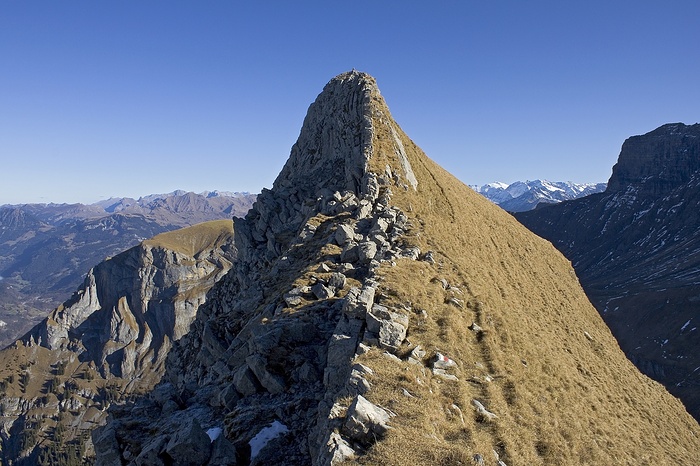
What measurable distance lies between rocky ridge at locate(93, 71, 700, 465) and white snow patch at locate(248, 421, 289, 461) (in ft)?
0.21

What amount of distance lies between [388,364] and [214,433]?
27.4 ft

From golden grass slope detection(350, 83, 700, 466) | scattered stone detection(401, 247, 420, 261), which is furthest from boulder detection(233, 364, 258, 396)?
scattered stone detection(401, 247, 420, 261)

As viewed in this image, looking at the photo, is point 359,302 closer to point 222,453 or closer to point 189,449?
point 222,453

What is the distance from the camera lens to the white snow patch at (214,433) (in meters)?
17.7

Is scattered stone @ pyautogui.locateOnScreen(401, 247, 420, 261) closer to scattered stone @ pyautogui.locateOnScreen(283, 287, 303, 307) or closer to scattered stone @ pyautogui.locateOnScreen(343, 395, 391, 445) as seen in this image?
scattered stone @ pyautogui.locateOnScreen(283, 287, 303, 307)

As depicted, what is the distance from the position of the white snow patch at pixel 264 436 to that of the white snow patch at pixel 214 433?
178cm

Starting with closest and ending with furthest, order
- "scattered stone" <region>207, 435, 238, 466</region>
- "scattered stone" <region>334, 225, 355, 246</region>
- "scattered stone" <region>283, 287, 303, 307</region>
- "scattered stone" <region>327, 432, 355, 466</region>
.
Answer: "scattered stone" <region>327, 432, 355, 466</region> < "scattered stone" <region>207, 435, 238, 466</region> < "scattered stone" <region>283, 287, 303, 307</region> < "scattered stone" <region>334, 225, 355, 246</region>

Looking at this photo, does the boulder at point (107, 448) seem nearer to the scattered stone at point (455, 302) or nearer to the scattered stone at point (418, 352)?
the scattered stone at point (418, 352)

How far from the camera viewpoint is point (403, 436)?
48.9 feet

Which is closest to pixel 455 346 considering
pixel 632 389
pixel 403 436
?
pixel 403 436

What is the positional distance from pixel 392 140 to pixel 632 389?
41244mm

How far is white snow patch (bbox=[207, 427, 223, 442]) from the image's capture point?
58.1ft

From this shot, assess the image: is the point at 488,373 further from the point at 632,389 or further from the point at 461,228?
the point at 632,389

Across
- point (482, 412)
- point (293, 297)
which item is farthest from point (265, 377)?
point (482, 412)
